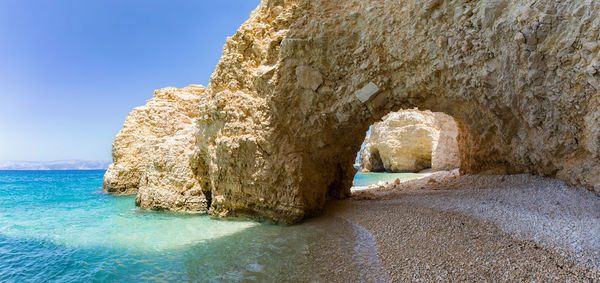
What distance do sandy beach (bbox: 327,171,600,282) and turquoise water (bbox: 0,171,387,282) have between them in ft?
1.94

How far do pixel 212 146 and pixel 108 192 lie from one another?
12606 mm

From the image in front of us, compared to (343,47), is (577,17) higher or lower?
lower

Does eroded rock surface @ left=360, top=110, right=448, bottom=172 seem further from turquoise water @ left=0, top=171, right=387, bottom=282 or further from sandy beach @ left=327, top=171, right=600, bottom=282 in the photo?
turquoise water @ left=0, top=171, right=387, bottom=282

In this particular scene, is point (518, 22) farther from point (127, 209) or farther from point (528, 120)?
point (127, 209)

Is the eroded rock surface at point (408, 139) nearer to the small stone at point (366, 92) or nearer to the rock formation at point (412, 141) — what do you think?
the rock formation at point (412, 141)

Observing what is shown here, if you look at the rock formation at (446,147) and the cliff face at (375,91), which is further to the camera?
the rock formation at (446,147)

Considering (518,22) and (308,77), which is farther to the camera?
(308,77)

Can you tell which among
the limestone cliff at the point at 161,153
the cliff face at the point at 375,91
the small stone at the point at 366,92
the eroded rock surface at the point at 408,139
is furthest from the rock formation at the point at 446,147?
the limestone cliff at the point at 161,153

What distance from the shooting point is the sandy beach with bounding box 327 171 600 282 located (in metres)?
3.26

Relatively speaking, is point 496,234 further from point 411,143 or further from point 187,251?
point 411,143

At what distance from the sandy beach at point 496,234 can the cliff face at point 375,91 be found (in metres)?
0.84

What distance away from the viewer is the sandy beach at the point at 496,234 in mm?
3262

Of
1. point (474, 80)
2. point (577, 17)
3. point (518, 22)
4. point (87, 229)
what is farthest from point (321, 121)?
point (87, 229)

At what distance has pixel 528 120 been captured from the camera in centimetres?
532
